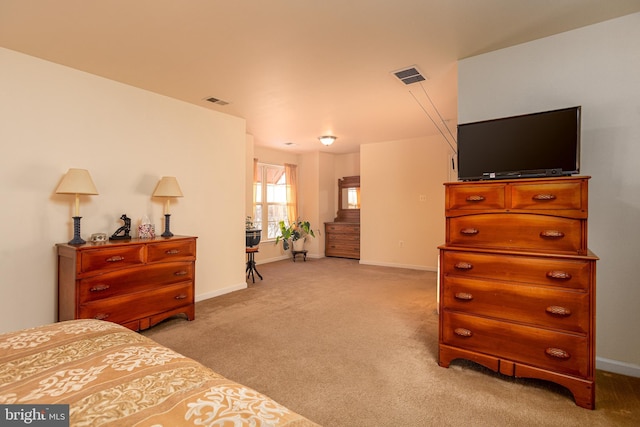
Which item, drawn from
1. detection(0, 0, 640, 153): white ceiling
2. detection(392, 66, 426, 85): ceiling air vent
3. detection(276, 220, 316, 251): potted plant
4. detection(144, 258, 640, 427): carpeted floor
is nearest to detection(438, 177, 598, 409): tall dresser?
detection(144, 258, 640, 427): carpeted floor

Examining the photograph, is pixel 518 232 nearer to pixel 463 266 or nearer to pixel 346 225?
pixel 463 266

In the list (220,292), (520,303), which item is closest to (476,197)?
(520,303)

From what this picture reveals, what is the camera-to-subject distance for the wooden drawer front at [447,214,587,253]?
6.45 ft

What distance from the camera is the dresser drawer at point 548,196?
194 cm

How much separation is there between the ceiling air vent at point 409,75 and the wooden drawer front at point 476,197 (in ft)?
4.50

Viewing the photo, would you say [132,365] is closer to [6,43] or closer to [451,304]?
[451,304]

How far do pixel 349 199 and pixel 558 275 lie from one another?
5.99 m

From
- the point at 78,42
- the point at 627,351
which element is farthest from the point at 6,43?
the point at 627,351

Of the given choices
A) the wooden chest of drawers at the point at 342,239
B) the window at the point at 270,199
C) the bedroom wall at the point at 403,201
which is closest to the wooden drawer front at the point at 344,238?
the wooden chest of drawers at the point at 342,239

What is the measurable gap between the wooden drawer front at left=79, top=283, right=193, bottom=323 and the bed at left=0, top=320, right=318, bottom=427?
172cm

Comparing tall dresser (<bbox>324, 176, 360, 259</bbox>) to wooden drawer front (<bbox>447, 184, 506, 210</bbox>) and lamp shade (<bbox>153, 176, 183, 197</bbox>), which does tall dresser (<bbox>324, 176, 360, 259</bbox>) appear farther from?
wooden drawer front (<bbox>447, 184, 506, 210</bbox>)

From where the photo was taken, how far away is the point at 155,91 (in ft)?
11.7

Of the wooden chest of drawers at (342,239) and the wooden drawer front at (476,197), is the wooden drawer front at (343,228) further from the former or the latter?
the wooden drawer front at (476,197)

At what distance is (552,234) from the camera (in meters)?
2.01
